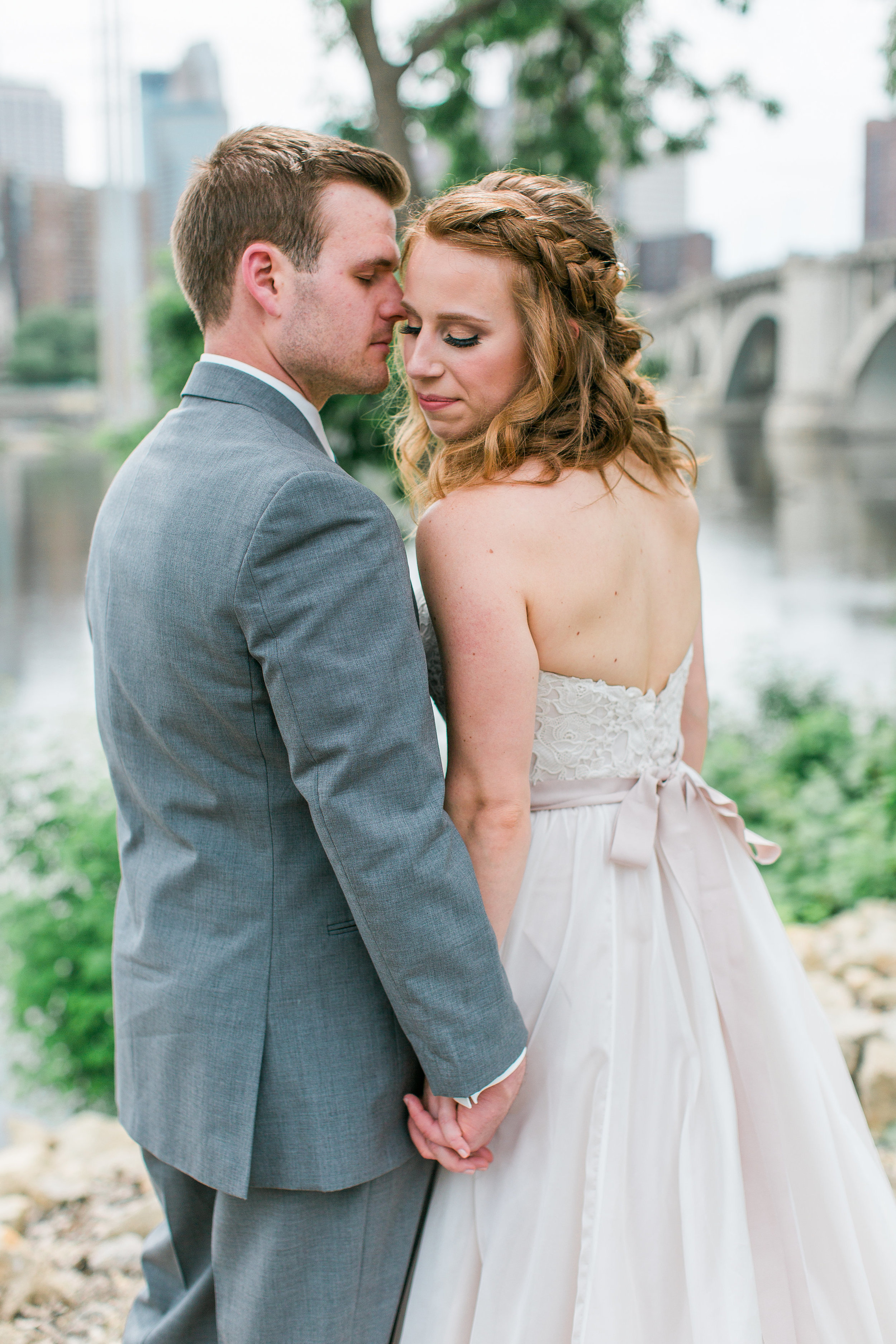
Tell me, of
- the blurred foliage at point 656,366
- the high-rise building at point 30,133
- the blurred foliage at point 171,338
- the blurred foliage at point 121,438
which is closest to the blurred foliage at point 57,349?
the blurred foliage at point 121,438

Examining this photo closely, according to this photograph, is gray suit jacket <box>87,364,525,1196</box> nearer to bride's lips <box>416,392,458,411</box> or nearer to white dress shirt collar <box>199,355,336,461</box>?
white dress shirt collar <box>199,355,336,461</box>

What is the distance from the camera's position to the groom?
1.14m

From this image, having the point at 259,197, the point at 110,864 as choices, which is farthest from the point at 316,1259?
the point at 110,864

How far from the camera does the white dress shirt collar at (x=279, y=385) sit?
1297mm

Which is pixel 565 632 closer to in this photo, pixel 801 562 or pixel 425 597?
pixel 425 597

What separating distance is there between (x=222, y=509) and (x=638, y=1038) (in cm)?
89

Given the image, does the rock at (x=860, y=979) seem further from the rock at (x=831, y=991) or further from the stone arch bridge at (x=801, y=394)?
the stone arch bridge at (x=801, y=394)

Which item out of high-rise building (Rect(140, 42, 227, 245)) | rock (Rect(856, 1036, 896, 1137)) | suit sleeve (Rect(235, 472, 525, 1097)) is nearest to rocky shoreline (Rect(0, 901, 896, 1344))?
rock (Rect(856, 1036, 896, 1137))

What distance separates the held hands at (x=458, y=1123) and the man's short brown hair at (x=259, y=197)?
103 cm

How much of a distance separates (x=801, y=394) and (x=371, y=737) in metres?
6.90

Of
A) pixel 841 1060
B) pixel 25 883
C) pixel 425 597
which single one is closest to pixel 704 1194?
pixel 841 1060

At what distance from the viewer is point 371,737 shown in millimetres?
1138

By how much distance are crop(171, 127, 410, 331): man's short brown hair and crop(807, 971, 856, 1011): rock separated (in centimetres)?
261

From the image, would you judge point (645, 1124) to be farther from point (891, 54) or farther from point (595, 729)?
point (891, 54)
